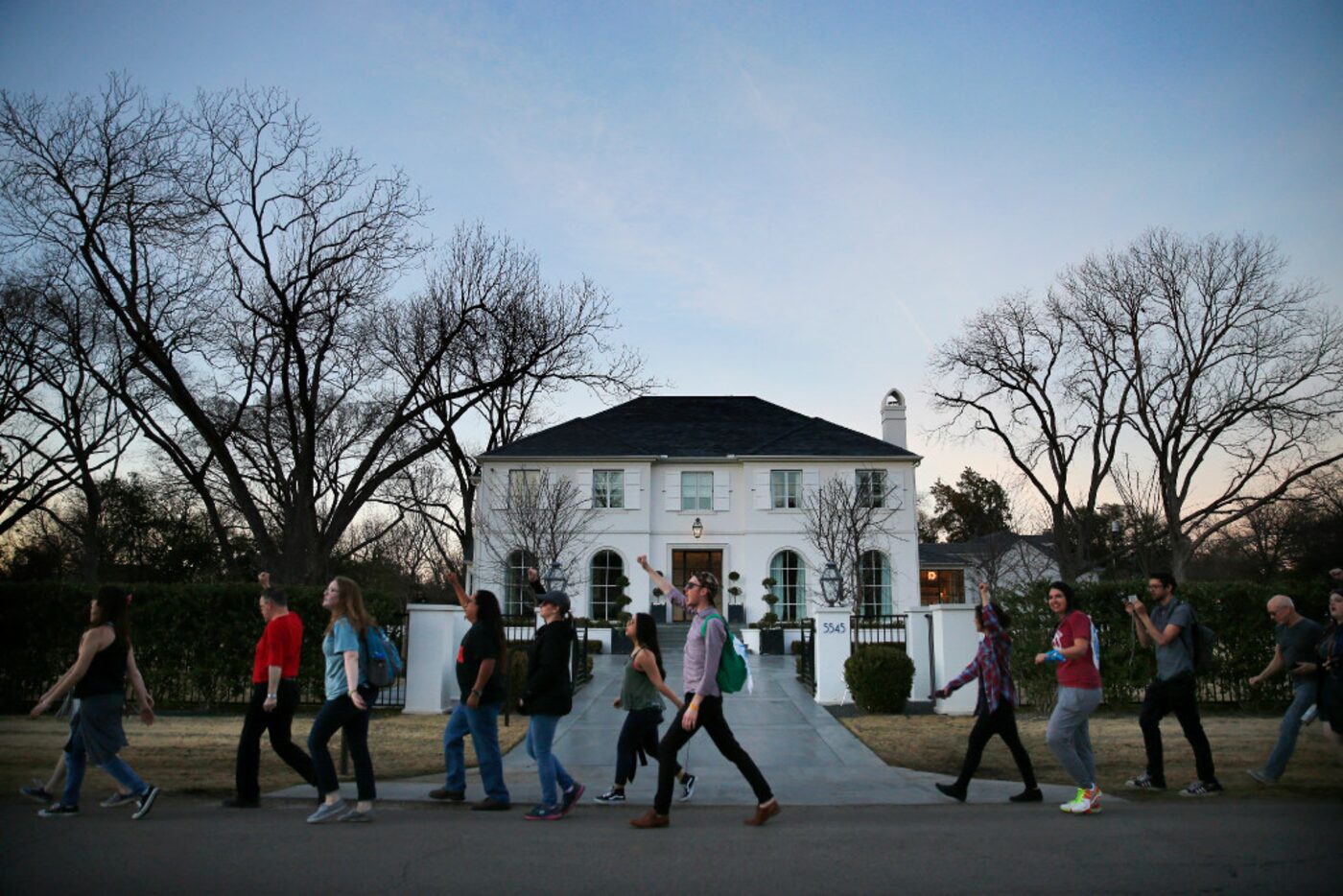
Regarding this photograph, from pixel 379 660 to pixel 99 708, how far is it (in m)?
1.93

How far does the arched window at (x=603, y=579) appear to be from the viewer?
35719 mm

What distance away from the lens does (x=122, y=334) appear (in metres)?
28.0

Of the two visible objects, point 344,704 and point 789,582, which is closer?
point 344,704

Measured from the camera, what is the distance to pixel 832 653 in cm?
1527

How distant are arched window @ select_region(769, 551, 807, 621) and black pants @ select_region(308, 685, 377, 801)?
96.3ft

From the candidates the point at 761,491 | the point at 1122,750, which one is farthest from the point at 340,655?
the point at 761,491

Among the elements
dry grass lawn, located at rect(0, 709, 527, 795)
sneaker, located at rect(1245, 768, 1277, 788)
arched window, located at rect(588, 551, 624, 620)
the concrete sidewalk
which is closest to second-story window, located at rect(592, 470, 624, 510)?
arched window, located at rect(588, 551, 624, 620)

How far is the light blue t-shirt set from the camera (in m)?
6.92

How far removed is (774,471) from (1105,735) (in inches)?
1001

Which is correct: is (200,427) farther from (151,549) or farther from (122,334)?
(151,549)

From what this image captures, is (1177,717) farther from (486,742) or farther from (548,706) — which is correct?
(486,742)

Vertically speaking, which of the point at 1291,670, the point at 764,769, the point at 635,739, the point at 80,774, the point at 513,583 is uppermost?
the point at 513,583

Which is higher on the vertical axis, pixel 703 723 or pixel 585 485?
pixel 585 485

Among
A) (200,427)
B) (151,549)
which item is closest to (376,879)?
(200,427)
